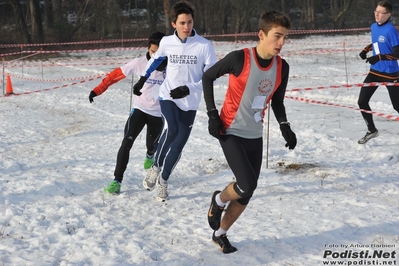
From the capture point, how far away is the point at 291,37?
1417 inches

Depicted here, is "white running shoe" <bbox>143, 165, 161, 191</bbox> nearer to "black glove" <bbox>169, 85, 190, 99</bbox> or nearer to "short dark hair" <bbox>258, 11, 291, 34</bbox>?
"black glove" <bbox>169, 85, 190, 99</bbox>

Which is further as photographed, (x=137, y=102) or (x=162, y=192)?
(x=137, y=102)

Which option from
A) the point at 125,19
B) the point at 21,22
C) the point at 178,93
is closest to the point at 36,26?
the point at 21,22

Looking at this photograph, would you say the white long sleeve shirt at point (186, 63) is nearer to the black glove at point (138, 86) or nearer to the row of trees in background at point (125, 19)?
the black glove at point (138, 86)

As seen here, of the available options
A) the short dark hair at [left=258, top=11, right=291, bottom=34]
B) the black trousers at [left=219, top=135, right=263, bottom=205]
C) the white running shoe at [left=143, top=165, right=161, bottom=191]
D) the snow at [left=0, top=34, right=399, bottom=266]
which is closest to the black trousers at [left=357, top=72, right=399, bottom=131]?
the snow at [left=0, top=34, right=399, bottom=266]

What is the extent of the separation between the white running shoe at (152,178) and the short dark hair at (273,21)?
2.42 m

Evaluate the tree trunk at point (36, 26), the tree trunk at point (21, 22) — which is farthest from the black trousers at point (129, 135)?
the tree trunk at point (36, 26)

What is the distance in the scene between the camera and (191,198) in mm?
6000

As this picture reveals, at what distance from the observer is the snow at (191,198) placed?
4.50 meters

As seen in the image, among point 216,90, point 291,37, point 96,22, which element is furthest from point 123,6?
point 216,90

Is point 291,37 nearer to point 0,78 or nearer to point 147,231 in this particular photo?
point 0,78

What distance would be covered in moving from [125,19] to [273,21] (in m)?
37.6

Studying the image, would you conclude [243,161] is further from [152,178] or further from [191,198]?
[152,178]

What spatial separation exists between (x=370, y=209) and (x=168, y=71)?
254 cm
